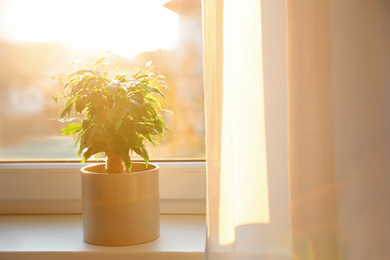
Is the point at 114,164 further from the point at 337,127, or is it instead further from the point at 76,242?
the point at 337,127

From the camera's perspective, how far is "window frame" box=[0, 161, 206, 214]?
119 centimetres

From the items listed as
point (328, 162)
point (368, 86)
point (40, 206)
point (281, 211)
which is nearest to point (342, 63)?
point (368, 86)

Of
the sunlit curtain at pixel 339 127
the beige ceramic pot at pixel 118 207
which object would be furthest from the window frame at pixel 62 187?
the sunlit curtain at pixel 339 127

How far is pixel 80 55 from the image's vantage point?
122cm

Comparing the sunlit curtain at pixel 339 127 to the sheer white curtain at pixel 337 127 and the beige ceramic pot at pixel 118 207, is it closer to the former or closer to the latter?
the sheer white curtain at pixel 337 127

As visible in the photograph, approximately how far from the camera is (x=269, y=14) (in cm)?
87

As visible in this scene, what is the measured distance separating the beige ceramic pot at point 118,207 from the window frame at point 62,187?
21 cm

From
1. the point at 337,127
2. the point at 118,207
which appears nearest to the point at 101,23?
the point at 118,207

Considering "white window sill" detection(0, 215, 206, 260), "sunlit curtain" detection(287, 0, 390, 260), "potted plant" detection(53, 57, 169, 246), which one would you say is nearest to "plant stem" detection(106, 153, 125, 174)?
"potted plant" detection(53, 57, 169, 246)

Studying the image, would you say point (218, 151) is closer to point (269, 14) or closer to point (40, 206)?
point (269, 14)

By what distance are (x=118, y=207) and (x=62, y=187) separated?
1.06 ft

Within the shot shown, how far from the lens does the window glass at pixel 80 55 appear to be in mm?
1199

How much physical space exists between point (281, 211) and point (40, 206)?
656 mm

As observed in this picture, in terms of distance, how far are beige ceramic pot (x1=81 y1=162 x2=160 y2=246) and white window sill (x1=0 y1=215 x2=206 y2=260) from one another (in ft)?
0.07
